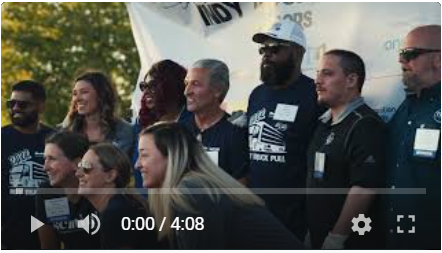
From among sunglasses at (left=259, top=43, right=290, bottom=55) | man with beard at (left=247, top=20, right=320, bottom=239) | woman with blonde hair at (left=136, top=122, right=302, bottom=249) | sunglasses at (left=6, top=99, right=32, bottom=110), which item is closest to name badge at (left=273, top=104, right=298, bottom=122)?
man with beard at (left=247, top=20, right=320, bottom=239)

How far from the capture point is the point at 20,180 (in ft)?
16.6

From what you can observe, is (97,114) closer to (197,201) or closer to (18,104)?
(18,104)

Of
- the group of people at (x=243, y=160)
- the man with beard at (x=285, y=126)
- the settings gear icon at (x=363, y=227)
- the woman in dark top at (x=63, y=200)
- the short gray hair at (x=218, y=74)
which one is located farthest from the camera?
the woman in dark top at (x=63, y=200)

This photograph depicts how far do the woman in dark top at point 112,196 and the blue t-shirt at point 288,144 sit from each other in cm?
58

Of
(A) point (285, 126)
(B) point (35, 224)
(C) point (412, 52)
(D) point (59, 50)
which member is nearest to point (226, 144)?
(A) point (285, 126)

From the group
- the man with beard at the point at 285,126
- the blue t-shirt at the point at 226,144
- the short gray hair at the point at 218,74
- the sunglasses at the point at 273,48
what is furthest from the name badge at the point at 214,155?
the sunglasses at the point at 273,48

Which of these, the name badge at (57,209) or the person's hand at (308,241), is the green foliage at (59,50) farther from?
the person's hand at (308,241)

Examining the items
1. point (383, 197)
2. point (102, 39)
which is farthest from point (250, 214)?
point (102, 39)

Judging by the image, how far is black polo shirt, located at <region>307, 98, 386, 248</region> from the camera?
4.50 m

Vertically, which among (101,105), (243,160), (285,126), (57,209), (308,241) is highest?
(101,105)

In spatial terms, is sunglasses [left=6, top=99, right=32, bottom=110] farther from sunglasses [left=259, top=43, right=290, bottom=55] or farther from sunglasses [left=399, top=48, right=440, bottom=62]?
sunglasses [left=399, top=48, right=440, bottom=62]

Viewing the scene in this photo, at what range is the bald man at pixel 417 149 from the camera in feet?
Answer: 14.4

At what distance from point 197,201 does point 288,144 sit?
1.73 ft

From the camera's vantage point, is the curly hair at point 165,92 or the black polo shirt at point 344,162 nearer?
the black polo shirt at point 344,162
